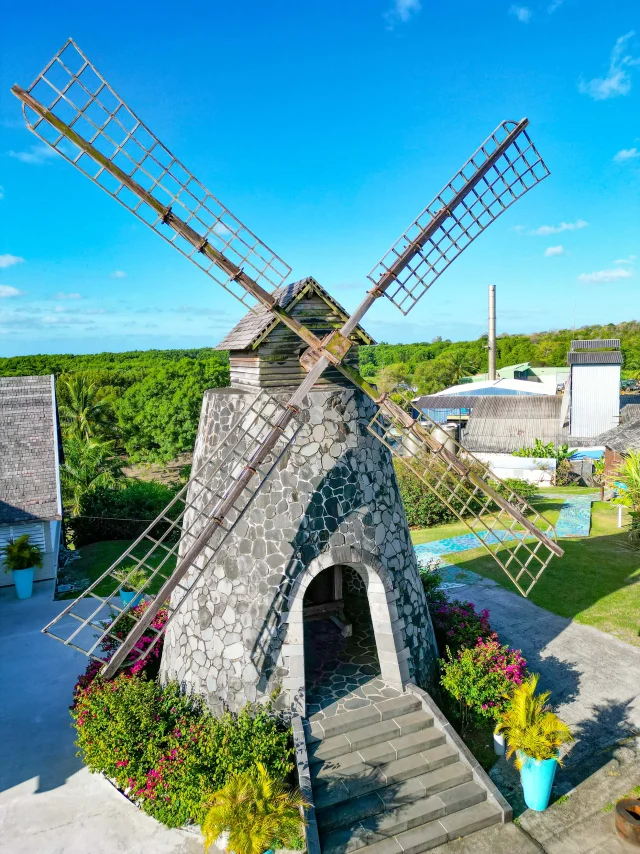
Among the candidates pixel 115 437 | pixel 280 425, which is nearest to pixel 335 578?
pixel 280 425

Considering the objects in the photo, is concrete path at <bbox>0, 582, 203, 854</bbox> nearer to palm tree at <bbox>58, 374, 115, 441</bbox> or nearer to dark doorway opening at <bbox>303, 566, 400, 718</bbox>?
dark doorway opening at <bbox>303, 566, 400, 718</bbox>

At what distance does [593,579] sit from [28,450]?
63.0 feet

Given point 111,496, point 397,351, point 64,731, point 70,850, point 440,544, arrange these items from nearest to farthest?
point 70,850, point 64,731, point 440,544, point 111,496, point 397,351

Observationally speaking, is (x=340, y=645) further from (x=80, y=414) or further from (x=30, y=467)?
(x=80, y=414)

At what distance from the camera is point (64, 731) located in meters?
10.9

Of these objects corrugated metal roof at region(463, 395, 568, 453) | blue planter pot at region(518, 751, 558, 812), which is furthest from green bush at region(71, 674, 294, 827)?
corrugated metal roof at region(463, 395, 568, 453)

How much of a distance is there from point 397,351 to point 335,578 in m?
126

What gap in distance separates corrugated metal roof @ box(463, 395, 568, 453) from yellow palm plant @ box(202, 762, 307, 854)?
108 feet

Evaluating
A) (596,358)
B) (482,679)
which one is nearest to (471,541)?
(482,679)

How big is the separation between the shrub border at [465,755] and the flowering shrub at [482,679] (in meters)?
0.63

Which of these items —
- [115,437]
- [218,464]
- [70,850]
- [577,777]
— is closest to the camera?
[70,850]

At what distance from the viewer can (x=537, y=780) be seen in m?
8.41

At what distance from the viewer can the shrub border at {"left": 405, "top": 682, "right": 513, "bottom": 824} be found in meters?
8.41

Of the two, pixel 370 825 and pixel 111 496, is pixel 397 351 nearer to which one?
pixel 111 496
